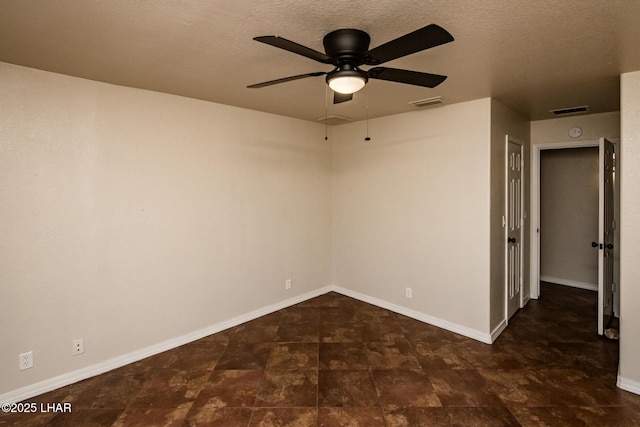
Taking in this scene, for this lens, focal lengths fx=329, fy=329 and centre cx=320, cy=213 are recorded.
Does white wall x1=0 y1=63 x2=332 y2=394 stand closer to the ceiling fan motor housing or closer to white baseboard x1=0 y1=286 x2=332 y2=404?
white baseboard x1=0 y1=286 x2=332 y2=404

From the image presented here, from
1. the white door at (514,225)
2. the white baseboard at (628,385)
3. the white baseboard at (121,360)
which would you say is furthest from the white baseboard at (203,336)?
A: the white baseboard at (628,385)

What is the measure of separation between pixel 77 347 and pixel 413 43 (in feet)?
10.7

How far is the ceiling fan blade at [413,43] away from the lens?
4.55ft

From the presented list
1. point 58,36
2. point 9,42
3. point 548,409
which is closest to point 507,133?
point 548,409

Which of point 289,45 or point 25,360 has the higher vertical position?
point 289,45

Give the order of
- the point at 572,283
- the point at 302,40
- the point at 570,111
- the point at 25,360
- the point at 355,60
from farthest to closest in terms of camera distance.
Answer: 1. the point at 572,283
2. the point at 570,111
3. the point at 25,360
4. the point at 302,40
5. the point at 355,60

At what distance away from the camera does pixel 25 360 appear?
2.46 m

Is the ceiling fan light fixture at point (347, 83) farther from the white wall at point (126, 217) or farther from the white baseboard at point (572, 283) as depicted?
the white baseboard at point (572, 283)

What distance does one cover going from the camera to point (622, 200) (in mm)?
2570

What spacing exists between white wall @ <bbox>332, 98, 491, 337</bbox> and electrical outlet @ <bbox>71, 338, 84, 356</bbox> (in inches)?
123

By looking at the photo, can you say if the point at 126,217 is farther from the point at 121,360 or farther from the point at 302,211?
the point at 302,211

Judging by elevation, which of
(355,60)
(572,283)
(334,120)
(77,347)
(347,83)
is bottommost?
(572,283)

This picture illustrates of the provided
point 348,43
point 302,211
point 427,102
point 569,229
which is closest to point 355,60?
point 348,43

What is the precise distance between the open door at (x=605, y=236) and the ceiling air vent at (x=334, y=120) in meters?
2.77
